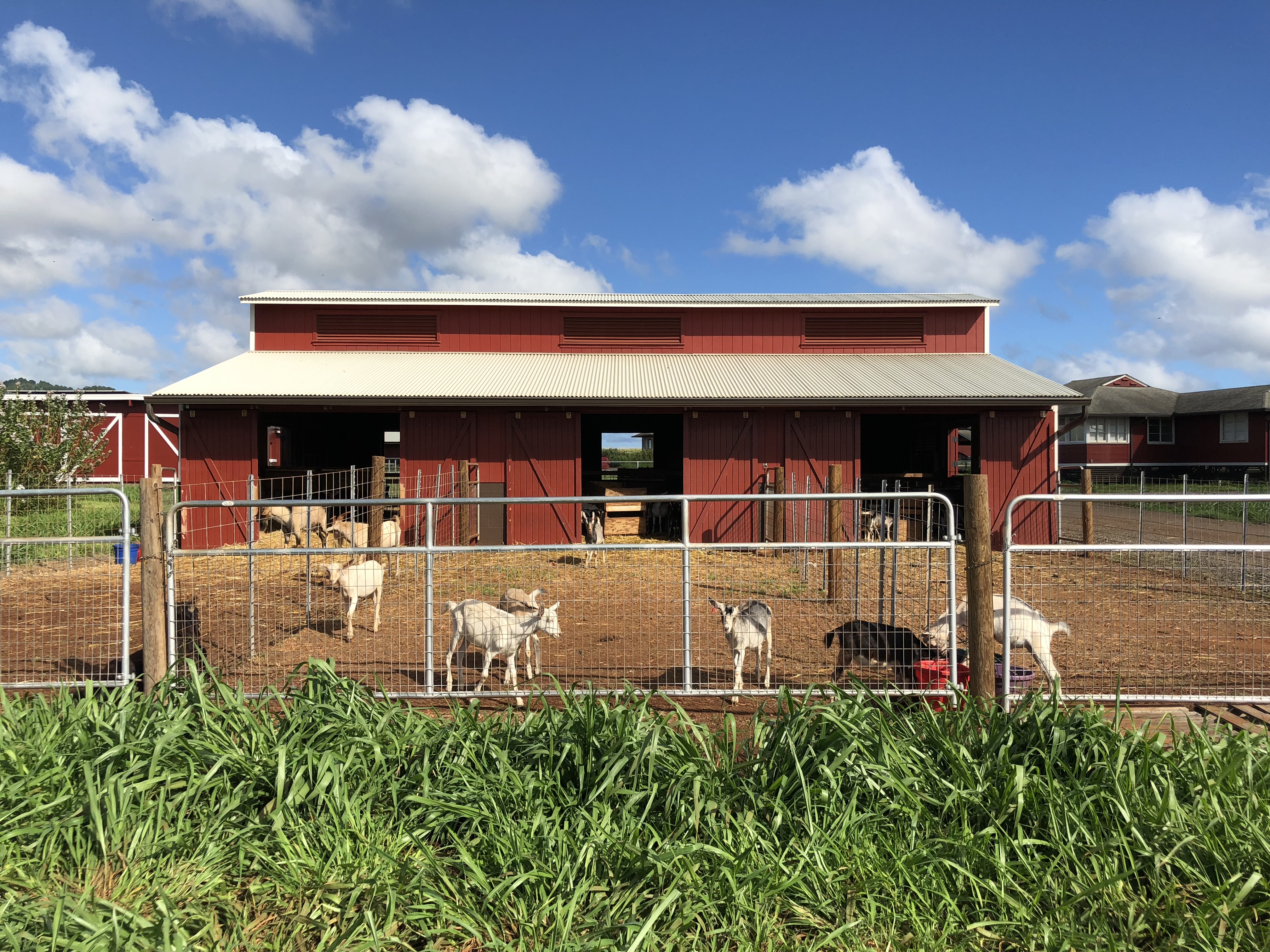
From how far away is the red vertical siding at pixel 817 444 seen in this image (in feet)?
56.0

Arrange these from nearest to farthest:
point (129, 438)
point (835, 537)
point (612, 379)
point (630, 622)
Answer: point (630, 622)
point (835, 537)
point (612, 379)
point (129, 438)

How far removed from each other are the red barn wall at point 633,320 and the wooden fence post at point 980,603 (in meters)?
15.5

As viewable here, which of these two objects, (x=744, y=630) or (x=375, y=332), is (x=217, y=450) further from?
(x=744, y=630)

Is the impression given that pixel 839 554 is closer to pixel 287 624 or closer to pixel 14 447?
pixel 287 624

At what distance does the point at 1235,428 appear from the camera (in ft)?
119

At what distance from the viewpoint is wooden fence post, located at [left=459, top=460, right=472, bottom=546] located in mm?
15766

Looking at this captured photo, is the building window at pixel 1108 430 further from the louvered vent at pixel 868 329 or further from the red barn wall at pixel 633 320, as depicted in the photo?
the louvered vent at pixel 868 329

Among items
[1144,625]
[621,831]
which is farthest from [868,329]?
[621,831]

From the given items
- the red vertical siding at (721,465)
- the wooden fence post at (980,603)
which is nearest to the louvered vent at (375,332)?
the red vertical siding at (721,465)

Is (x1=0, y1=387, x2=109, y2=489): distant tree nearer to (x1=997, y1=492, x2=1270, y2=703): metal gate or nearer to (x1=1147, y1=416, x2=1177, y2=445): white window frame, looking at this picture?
(x1=997, y1=492, x2=1270, y2=703): metal gate

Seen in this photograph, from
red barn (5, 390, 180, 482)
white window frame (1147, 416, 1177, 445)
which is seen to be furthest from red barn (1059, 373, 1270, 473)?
red barn (5, 390, 180, 482)

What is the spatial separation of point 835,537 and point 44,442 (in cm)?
2186

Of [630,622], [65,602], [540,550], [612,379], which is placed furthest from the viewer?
[612,379]

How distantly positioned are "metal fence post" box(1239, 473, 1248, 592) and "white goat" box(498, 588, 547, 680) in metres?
5.50
